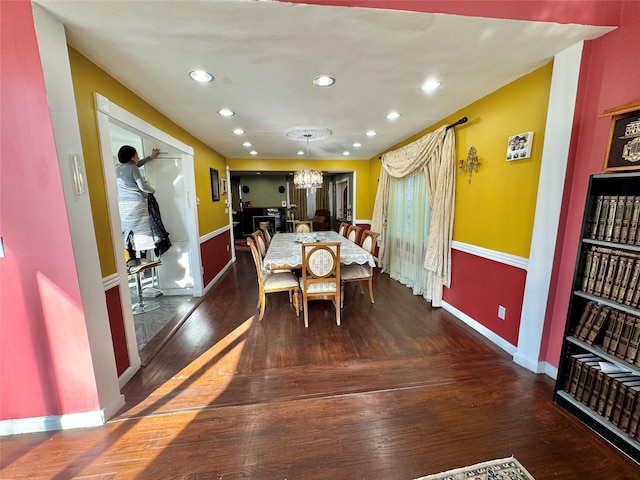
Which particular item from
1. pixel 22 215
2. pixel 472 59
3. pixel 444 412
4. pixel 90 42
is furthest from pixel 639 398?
pixel 90 42

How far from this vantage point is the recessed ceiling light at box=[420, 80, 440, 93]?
2.01m

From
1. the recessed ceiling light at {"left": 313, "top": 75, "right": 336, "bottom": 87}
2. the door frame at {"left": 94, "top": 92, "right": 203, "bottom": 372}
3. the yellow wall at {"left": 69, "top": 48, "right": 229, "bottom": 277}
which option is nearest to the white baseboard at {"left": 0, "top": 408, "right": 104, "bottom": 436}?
the door frame at {"left": 94, "top": 92, "right": 203, "bottom": 372}

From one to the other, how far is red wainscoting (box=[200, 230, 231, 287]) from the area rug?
137 inches

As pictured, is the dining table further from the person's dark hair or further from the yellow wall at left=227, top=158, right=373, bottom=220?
the yellow wall at left=227, top=158, right=373, bottom=220

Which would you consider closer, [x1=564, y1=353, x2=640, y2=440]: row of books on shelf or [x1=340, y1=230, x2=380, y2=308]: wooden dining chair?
[x1=564, y1=353, x2=640, y2=440]: row of books on shelf

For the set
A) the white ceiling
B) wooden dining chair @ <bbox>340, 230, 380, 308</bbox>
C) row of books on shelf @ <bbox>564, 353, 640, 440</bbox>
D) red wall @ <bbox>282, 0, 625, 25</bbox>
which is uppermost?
red wall @ <bbox>282, 0, 625, 25</bbox>

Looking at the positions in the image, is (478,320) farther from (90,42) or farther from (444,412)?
(90,42)

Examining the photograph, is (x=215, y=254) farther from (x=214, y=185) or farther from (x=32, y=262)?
(x=32, y=262)

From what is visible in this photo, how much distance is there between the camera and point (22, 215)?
51.3 inches

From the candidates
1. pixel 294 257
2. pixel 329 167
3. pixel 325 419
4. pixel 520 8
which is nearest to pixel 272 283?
pixel 294 257

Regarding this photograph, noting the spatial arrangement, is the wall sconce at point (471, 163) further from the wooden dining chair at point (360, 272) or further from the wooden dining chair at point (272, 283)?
the wooden dining chair at point (272, 283)

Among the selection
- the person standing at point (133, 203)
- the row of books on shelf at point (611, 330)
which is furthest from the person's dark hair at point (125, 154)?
the row of books on shelf at point (611, 330)

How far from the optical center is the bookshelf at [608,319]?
1273mm

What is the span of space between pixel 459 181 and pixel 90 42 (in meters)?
3.22
